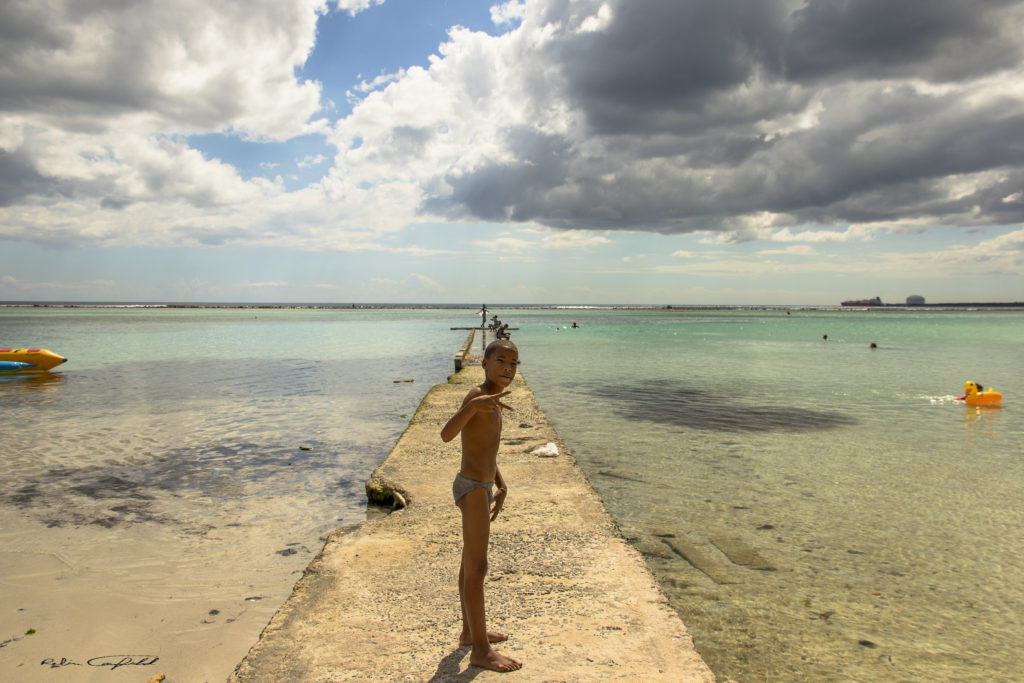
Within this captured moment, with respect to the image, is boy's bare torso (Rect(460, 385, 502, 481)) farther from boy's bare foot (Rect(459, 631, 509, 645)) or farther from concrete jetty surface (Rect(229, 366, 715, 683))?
concrete jetty surface (Rect(229, 366, 715, 683))

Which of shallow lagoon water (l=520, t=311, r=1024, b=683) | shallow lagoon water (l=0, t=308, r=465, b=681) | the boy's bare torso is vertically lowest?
shallow lagoon water (l=0, t=308, r=465, b=681)

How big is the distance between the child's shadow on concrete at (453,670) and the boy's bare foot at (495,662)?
4 cm

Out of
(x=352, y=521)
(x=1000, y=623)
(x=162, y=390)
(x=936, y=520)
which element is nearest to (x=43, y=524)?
(x=352, y=521)

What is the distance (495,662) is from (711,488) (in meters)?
5.56

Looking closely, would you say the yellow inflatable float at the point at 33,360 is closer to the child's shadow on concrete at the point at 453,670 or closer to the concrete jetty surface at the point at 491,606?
the concrete jetty surface at the point at 491,606

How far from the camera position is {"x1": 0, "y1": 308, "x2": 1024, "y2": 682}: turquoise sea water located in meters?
4.58

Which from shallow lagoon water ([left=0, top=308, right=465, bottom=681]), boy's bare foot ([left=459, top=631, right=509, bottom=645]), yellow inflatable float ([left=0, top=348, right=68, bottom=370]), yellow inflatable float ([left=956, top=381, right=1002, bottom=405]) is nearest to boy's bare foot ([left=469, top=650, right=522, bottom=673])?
boy's bare foot ([left=459, top=631, right=509, bottom=645])

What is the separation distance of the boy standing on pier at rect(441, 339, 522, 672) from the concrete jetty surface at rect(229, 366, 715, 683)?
0.14 metres

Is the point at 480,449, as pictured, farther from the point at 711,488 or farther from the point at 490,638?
the point at 711,488

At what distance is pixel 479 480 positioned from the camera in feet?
10.5

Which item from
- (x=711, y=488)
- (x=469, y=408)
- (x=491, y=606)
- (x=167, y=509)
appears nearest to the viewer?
(x=469, y=408)

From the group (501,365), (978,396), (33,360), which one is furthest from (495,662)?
(33,360)

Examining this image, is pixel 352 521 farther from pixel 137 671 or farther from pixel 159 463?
pixel 159 463

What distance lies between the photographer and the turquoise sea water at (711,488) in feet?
15.0
